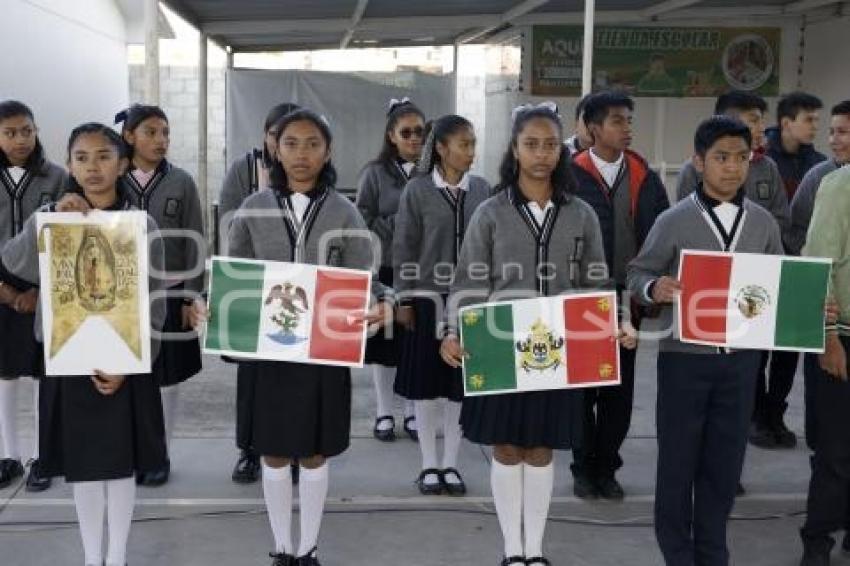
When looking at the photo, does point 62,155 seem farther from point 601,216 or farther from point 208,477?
point 601,216

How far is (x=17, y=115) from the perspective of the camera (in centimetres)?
400

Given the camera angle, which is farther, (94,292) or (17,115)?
(17,115)

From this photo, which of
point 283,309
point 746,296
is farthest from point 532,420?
point 283,309

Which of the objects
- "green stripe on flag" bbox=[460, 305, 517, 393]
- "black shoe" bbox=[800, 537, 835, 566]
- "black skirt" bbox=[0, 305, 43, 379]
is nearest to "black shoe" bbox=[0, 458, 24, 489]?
"black skirt" bbox=[0, 305, 43, 379]

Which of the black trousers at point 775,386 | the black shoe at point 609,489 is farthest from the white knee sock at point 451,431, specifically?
the black trousers at point 775,386

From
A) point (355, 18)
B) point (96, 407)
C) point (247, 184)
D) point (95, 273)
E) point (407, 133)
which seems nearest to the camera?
point (95, 273)

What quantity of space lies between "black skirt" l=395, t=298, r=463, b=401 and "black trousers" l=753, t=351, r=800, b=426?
1.81 meters

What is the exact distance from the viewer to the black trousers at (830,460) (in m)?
3.29

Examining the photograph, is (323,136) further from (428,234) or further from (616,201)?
(616,201)

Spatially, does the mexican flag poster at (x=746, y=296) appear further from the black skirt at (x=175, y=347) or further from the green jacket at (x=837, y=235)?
the black skirt at (x=175, y=347)

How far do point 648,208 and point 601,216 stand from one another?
22 cm

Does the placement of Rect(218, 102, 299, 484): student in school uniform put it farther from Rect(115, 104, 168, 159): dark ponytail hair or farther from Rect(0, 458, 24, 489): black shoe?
Rect(0, 458, 24, 489): black shoe

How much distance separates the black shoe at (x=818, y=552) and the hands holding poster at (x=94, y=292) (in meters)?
2.47

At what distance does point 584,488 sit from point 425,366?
3.02 ft
